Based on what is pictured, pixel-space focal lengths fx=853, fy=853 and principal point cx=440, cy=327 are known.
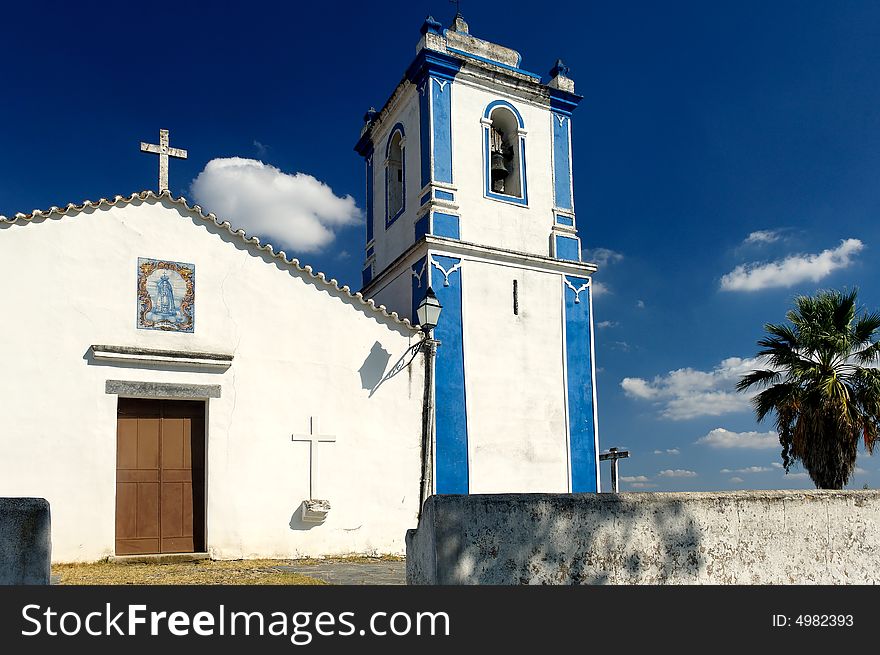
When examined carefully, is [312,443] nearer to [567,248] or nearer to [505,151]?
[567,248]

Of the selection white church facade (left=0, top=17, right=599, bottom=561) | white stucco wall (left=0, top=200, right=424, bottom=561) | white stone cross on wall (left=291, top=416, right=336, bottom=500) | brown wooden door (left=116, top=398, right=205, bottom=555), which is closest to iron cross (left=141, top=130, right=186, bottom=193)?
white church facade (left=0, top=17, right=599, bottom=561)

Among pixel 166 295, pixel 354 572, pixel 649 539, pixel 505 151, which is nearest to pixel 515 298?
pixel 505 151

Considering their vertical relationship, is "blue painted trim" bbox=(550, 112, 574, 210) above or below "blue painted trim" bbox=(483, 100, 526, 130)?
below

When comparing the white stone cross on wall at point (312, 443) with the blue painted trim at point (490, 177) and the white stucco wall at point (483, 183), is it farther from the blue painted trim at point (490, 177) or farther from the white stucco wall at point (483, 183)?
the blue painted trim at point (490, 177)

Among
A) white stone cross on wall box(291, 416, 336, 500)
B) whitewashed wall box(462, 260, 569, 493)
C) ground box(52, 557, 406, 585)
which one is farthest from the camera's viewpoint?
whitewashed wall box(462, 260, 569, 493)

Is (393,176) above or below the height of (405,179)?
above

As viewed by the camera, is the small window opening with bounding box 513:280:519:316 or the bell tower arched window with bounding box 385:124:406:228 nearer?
the small window opening with bounding box 513:280:519:316

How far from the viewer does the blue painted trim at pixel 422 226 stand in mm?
14508

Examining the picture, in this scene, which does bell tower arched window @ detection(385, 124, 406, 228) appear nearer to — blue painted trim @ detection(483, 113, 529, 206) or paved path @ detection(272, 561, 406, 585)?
blue painted trim @ detection(483, 113, 529, 206)

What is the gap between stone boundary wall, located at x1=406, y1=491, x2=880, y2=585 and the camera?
5.73 metres

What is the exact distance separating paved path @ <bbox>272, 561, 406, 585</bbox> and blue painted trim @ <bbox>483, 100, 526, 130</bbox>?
840 cm

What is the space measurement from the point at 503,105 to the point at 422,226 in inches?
117

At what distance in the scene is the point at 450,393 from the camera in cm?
1378

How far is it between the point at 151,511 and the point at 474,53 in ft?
32.8
